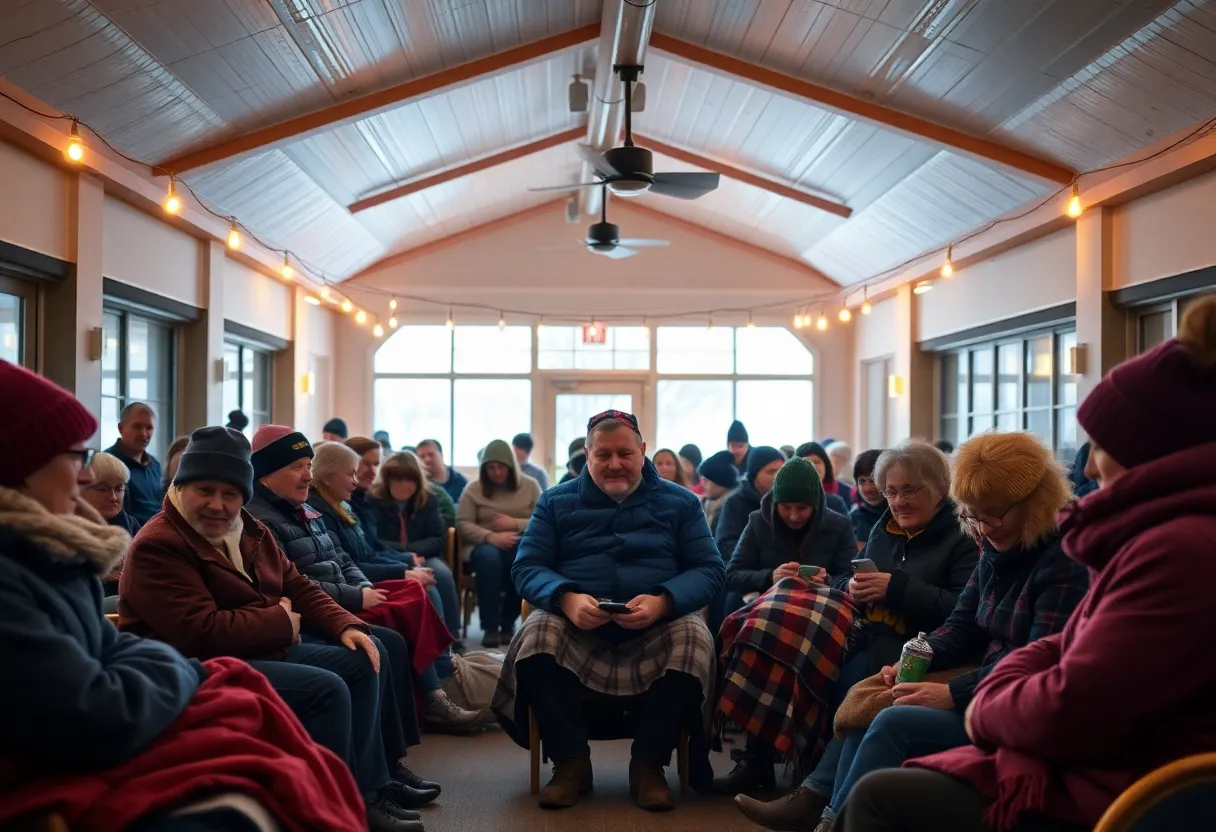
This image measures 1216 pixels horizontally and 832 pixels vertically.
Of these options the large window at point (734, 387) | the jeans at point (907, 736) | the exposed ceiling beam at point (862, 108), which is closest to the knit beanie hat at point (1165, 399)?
the jeans at point (907, 736)

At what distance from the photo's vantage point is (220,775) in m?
1.81

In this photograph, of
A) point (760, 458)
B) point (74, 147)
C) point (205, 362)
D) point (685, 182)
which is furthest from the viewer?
point (205, 362)

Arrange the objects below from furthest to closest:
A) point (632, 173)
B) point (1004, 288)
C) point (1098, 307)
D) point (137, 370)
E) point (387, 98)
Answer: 1. point (1004, 288)
2. point (137, 370)
3. point (387, 98)
4. point (1098, 307)
5. point (632, 173)

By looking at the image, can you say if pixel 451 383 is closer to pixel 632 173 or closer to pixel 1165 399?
pixel 632 173

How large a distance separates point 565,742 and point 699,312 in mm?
9109

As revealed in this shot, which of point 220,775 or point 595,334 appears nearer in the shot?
point 220,775

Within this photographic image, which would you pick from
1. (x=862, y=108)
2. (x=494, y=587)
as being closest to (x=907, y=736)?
(x=494, y=587)

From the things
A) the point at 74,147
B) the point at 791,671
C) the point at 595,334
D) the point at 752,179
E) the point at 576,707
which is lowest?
the point at 576,707

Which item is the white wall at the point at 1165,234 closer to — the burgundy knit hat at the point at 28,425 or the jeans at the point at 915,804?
the jeans at the point at 915,804

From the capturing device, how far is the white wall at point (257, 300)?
28.8 ft

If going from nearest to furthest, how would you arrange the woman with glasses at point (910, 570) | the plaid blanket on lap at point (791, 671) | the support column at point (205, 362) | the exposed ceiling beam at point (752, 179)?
the woman with glasses at point (910, 570) → the plaid blanket on lap at point (791, 671) → the support column at point (205, 362) → the exposed ceiling beam at point (752, 179)

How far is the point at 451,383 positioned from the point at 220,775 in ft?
35.4

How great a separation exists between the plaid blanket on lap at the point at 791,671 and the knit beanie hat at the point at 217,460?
5.31ft

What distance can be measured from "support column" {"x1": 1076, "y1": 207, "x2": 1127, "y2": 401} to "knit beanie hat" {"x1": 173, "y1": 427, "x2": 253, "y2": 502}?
18.0 ft
